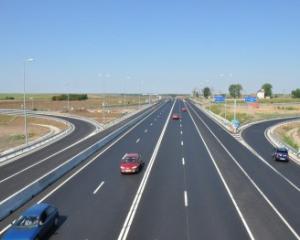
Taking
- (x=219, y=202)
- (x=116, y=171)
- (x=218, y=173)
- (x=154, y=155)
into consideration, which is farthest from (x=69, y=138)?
(x=219, y=202)

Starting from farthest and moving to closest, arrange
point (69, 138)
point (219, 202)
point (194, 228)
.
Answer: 1. point (69, 138)
2. point (219, 202)
3. point (194, 228)

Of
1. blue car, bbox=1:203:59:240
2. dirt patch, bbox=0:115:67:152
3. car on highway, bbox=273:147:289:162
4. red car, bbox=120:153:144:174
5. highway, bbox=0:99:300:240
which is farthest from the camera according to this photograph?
dirt patch, bbox=0:115:67:152

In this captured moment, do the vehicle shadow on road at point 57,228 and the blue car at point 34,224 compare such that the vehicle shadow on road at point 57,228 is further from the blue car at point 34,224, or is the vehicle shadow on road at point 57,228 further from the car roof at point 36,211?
the car roof at point 36,211

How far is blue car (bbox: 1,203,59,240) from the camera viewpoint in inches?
638

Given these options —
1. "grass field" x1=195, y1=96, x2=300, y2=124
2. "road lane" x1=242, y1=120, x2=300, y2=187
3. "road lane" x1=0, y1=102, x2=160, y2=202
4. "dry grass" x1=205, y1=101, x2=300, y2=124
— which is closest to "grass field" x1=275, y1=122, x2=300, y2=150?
"road lane" x1=242, y1=120, x2=300, y2=187

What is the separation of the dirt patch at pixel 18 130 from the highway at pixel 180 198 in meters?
26.3

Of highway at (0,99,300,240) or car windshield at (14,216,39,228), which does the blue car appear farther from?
highway at (0,99,300,240)

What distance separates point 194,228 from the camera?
18.1 meters

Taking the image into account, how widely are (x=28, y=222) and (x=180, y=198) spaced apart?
9.32 m

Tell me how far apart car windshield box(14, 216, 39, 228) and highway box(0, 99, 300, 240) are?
3.38 feet

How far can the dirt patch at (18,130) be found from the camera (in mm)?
61250

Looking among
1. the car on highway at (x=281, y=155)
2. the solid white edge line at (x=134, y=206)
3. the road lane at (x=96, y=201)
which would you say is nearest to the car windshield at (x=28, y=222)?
the road lane at (x=96, y=201)

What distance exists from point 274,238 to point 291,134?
179 ft

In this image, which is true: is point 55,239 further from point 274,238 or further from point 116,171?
point 116,171
